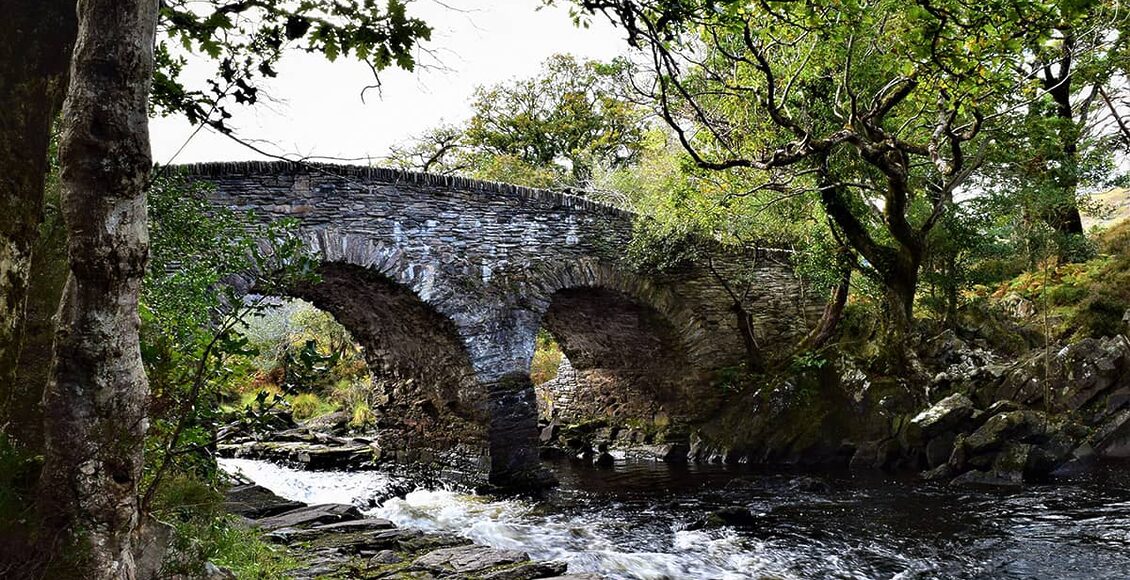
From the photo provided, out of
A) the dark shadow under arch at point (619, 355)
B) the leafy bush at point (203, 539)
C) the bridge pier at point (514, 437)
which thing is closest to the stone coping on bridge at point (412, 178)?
the dark shadow under arch at point (619, 355)

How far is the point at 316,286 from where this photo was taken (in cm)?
1062

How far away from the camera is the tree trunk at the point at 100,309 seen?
2412mm

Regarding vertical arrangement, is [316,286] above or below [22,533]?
above

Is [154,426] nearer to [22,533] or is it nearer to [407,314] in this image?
[22,533]

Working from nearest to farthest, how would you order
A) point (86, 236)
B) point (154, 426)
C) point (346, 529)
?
point (86, 236), point (154, 426), point (346, 529)

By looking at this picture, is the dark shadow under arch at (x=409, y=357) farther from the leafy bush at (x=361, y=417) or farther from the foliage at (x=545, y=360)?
the foliage at (x=545, y=360)

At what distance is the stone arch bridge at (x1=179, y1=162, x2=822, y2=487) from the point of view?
31.5 feet

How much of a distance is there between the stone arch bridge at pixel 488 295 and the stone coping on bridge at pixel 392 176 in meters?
0.02

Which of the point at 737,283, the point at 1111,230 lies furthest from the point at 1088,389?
the point at 1111,230

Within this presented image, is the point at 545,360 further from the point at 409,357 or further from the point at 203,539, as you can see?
the point at 203,539

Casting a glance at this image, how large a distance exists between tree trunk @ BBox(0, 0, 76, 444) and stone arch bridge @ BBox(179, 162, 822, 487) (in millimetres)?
5352

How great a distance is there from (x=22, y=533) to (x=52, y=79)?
6.04 feet

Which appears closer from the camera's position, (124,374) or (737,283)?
(124,374)

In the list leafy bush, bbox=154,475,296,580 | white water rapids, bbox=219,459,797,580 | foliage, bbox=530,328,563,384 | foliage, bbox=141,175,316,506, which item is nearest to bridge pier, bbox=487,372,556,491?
white water rapids, bbox=219,459,797,580
